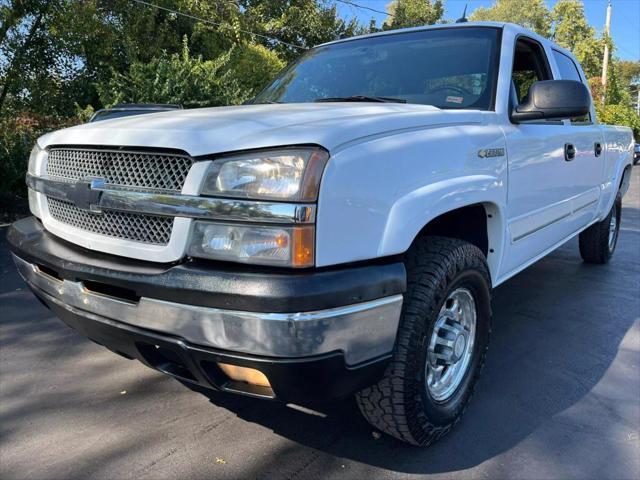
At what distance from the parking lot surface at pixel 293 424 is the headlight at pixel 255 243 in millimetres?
1021

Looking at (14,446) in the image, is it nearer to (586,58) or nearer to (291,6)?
(291,6)

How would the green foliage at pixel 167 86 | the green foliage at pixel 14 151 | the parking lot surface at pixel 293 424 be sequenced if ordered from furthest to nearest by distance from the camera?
the green foliage at pixel 167 86 < the green foliage at pixel 14 151 < the parking lot surface at pixel 293 424

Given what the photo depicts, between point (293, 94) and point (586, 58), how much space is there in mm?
49266

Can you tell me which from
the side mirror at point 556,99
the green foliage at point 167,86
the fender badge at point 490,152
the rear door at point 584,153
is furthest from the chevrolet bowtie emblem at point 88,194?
the green foliage at point 167,86

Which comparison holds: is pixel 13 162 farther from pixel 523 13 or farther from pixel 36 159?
pixel 523 13

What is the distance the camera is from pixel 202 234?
180cm

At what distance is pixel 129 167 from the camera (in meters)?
2.03

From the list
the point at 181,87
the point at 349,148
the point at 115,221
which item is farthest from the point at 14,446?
the point at 181,87

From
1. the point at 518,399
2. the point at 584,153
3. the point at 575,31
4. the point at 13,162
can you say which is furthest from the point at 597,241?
the point at 575,31

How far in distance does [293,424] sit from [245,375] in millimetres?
866

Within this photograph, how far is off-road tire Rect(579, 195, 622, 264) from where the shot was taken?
5.42m

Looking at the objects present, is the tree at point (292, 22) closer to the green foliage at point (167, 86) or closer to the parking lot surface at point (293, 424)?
the green foliage at point (167, 86)

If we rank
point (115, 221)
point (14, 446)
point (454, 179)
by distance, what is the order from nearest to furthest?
point (115, 221)
point (454, 179)
point (14, 446)

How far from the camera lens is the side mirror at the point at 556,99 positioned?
271 cm
